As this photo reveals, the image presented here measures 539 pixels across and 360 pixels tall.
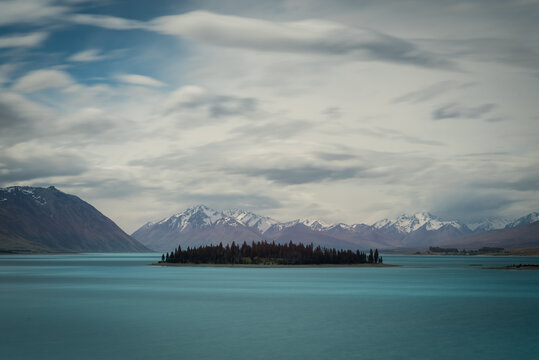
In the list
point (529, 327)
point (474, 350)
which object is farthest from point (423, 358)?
point (529, 327)

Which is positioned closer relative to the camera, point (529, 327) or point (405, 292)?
point (529, 327)

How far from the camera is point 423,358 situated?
147 feet

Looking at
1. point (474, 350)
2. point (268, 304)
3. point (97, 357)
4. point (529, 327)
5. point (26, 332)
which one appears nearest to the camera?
point (97, 357)

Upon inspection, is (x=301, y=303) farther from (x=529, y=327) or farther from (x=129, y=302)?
(x=529, y=327)

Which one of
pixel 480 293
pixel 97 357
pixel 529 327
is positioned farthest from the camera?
pixel 480 293

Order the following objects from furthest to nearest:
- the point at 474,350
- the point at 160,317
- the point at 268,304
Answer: the point at 268,304
the point at 160,317
the point at 474,350

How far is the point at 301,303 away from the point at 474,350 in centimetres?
3996

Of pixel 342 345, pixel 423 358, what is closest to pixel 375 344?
pixel 342 345

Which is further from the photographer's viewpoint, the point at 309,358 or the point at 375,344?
the point at 375,344

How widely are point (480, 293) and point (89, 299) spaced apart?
68.9 meters

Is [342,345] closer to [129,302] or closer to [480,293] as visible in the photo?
[129,302]

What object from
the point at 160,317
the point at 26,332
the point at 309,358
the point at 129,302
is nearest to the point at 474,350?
the point at 309,358

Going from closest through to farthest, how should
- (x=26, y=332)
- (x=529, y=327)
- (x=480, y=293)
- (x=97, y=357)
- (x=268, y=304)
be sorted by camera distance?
1. (x=97, y=357)
2. (x=26, y=332)
3. (x=529, y=327)
4. (x=268, y=304)
5. (x=480, y=293)

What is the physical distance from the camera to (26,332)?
184 ft
